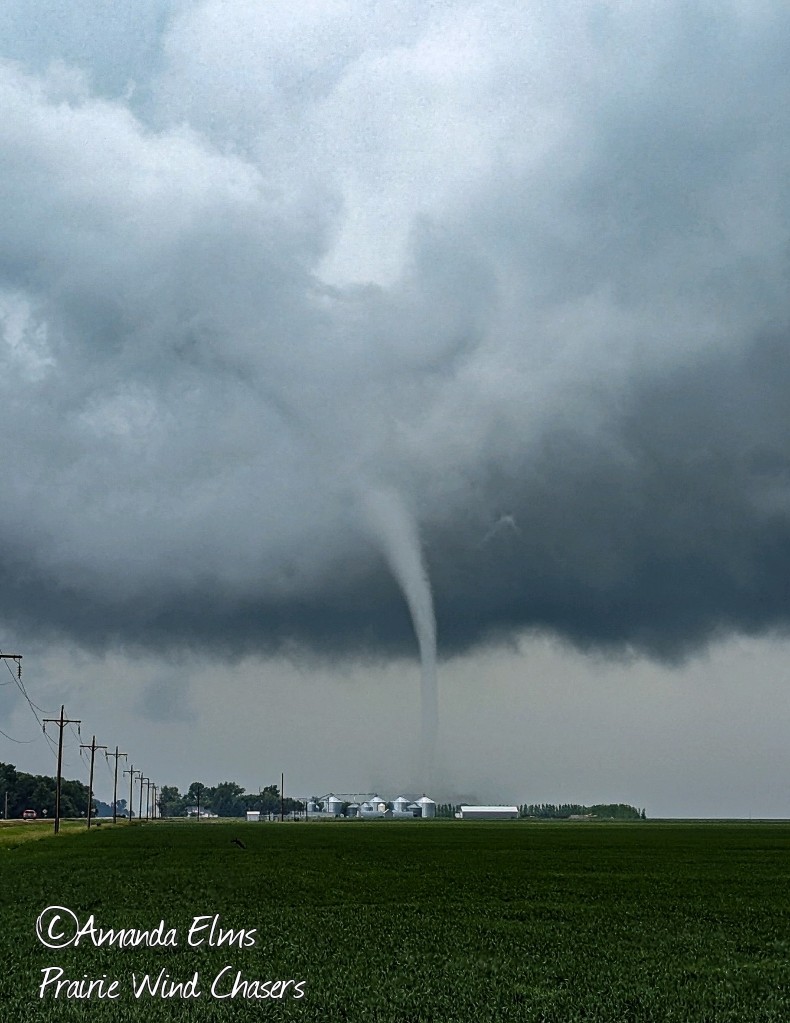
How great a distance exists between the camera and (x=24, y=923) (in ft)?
116

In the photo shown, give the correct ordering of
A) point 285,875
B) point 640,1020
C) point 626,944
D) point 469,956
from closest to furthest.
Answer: point 640,1020 → point 469,956 → point 626,944 → point 285,875

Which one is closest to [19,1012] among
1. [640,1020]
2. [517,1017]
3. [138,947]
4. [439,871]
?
[138,947]

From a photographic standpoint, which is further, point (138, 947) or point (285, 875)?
point (285, 875)

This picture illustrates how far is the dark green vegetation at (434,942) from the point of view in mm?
23516

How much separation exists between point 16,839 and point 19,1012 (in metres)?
92.8

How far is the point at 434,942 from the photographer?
1261 inches

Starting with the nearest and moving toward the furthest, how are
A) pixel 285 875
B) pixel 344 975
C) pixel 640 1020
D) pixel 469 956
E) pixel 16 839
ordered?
pixel 640 1020
pixel 344 975
pixel 469 956
pixel 285 875
pixel 16 839

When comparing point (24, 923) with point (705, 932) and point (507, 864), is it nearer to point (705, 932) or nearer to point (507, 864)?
point (705, 932)

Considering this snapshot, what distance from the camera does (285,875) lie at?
5891cm

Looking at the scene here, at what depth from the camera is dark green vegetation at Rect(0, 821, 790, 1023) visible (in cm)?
2352

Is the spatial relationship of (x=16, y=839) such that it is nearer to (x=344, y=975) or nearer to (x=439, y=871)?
(x=439, y=871)

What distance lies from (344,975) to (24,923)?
46.5 feet

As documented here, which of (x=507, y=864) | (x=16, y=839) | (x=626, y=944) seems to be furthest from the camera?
(x=16, y=839)

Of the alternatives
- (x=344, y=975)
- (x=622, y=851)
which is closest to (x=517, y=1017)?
(x=344, y=975)
